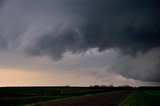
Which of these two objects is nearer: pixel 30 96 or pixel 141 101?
pixel 141 101

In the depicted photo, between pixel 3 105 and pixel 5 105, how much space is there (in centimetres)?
22

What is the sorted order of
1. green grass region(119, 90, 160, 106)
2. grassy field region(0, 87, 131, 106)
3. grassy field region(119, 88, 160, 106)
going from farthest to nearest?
grassy field region(119, 88, 160, 106) → green grass region(119, 90, 160, 106) → grassy field region(0, 87, 131, 106)

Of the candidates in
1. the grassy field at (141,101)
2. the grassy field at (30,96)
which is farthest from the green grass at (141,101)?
the grassy field at (30,96)

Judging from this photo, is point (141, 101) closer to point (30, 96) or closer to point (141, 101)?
point (141, 101)

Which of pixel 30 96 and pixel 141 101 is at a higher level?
pixel 30 96

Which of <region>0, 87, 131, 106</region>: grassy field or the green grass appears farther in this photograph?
the green grass

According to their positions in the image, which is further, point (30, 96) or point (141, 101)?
point (30, 96)

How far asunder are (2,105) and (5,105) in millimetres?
321

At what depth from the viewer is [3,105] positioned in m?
32.1

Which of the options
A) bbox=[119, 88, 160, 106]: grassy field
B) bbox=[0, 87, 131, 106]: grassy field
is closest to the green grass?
bbox=[119, 88, 160, 106]: grassy field

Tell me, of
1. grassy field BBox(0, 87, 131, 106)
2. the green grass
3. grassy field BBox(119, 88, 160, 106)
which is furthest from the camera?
grassy field BBox(119, 88, 160, 106)

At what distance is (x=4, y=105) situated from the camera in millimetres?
32000

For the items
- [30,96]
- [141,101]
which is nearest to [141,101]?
[141,101]

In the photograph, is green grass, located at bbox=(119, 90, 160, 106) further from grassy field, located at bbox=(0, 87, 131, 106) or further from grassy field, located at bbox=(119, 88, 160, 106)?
grassy field, located at bbox=(0, 87, 131, 106)
